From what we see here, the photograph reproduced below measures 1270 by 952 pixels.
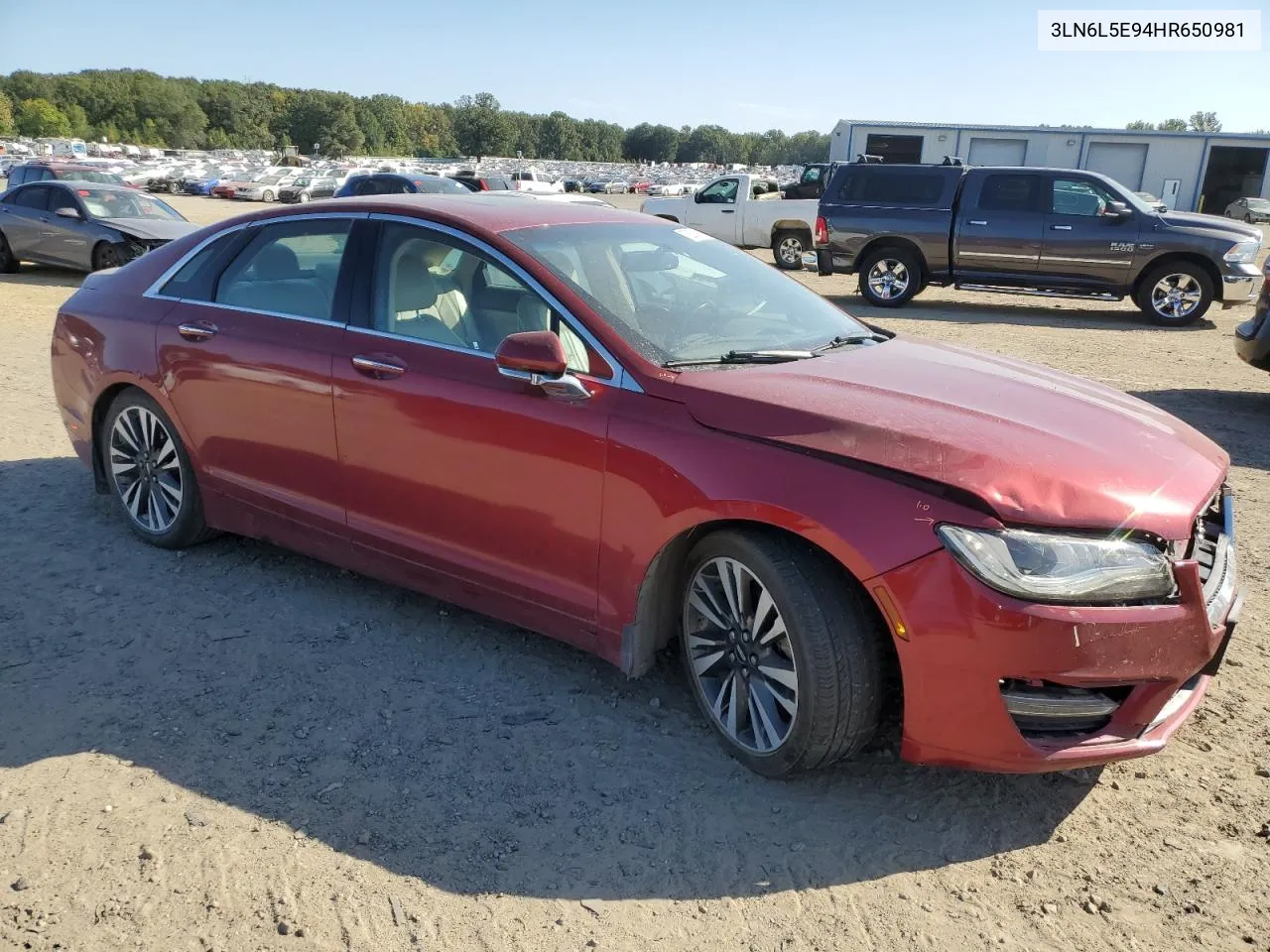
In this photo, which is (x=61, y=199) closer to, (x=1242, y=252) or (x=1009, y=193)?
(x=1009, y=193)

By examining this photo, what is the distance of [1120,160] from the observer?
47.0m

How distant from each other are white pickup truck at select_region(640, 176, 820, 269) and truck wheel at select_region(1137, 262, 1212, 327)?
7.43 meters

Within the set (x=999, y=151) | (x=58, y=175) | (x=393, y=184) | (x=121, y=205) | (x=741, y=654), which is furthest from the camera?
(x=999, y=151)

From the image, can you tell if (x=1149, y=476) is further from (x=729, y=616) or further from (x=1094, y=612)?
(x=729, y=616)

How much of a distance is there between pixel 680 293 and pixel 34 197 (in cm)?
1555

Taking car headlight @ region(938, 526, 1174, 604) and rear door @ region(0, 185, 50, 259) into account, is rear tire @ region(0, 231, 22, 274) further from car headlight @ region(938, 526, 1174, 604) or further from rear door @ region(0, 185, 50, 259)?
car headlight @ region(938, 526, 1174, 604)

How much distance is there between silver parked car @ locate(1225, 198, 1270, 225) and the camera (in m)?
42.6

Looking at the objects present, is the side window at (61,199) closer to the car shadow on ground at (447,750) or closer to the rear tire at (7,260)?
the rear tire at (7,260)

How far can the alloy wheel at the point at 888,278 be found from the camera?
14750 millimetres

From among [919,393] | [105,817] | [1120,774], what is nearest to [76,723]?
[105,817]

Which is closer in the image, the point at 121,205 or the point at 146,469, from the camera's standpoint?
the point at 146,469

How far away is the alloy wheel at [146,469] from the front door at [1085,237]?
40.2 feet

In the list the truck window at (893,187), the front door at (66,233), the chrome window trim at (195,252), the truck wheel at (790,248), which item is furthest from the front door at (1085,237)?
the front door at (66,233)

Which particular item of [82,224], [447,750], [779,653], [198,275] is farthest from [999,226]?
[82,224]
